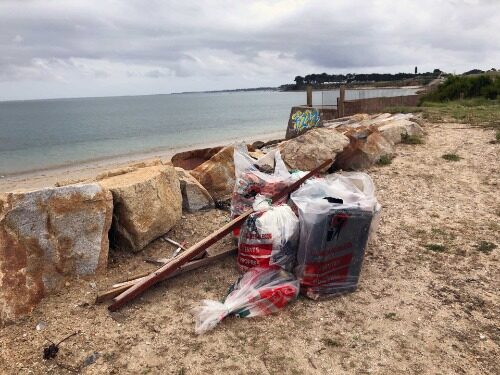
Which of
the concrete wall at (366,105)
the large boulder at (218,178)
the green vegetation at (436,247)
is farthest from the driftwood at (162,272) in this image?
the concrete wall at (366,105)

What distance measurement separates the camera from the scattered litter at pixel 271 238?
332cm

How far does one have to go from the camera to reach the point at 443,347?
267cm

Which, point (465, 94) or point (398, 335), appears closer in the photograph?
point (398, 335)

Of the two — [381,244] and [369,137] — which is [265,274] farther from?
[369,137]

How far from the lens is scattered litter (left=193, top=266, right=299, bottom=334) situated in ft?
9.79

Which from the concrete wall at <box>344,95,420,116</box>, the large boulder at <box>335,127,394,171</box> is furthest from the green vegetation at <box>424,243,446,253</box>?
the concrete wall at <box>344,95,420,116</box>

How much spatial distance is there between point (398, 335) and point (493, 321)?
2.37ft

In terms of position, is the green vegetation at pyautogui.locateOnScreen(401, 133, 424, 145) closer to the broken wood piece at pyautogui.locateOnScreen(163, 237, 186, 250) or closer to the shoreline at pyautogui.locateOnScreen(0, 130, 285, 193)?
the broken wood piece at pyautogui.locateOnScreen(163, 237, 186, 250)

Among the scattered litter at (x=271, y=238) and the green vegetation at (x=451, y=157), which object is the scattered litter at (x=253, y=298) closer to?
the scattered litter at (x=271, y=238)

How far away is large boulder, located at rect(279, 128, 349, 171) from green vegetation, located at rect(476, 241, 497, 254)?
2.66 metres

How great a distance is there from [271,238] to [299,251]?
24 centimetres

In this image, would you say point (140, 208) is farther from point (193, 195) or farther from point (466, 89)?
point (466, 89)

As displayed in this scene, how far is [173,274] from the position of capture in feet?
11.6

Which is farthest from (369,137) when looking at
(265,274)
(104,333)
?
(104,333)
